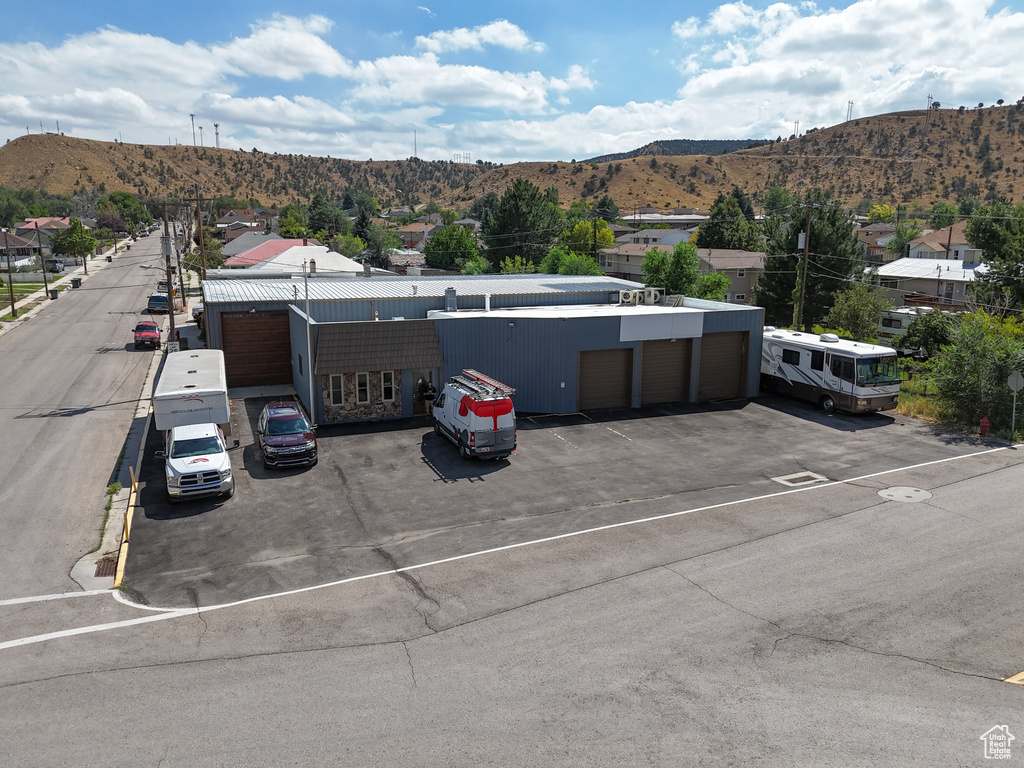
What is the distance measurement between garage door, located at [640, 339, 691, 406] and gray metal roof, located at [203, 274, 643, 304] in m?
6.74

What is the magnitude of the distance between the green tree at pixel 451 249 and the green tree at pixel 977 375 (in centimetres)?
5832

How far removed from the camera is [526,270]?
7381 centimetres

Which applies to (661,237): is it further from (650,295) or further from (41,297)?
(41,297)

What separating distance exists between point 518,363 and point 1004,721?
69.4 ft

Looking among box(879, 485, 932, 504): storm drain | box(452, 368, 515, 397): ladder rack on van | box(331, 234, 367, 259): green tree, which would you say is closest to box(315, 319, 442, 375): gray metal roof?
box(452, 368, 515, 397): ladder rack on van

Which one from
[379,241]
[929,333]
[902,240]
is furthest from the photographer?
[379,241]

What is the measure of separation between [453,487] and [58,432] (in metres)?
16.3

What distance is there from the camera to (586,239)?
9262 cm

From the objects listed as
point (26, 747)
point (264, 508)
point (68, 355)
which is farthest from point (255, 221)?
point (26, 747)

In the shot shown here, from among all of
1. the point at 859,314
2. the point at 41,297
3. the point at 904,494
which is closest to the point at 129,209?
the point at 41,297

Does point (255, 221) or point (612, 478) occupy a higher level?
point (255, 221)

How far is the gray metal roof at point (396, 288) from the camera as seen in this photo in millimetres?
33500

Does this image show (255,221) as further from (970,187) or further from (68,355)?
(970,187)

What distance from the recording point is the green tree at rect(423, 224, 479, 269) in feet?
266
